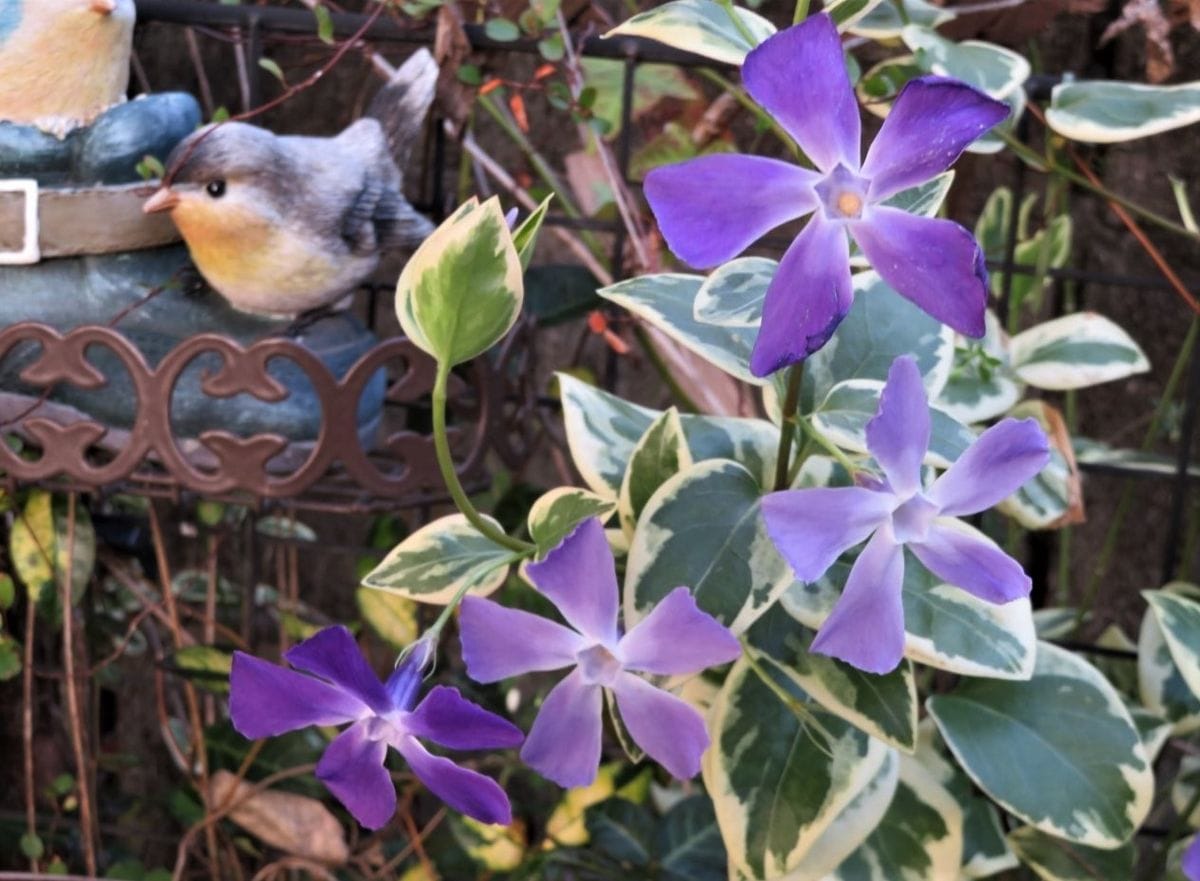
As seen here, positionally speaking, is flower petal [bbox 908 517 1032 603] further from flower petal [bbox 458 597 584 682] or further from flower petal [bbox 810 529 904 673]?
flower petal [bbox 458 597 584 682]

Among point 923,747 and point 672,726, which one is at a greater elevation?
point 672,726

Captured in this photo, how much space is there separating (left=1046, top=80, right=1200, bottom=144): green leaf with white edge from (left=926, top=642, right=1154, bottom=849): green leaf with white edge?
25 centimetres

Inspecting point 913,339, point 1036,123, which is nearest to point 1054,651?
point 913,339

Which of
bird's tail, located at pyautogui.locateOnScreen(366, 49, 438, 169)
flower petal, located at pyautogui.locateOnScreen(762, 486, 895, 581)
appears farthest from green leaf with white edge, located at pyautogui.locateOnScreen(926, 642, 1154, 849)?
bird's tail, located at pyautogui.locateOnScreen(366, 49, 438, 169)

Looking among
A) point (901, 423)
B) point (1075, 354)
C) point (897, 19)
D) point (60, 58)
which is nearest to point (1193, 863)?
point (901, 423)

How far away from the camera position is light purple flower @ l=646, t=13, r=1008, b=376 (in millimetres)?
376

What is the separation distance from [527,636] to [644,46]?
36 cm

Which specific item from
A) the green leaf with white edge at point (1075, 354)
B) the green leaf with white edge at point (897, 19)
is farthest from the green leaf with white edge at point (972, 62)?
the green leaf with white edge at point (1075, 354)

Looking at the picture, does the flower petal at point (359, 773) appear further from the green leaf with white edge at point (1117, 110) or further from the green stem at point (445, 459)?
the green leaf with white edge at point (1117, 110)

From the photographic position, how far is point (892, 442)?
407 mm

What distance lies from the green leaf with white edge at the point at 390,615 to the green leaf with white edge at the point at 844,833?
34 centimetres

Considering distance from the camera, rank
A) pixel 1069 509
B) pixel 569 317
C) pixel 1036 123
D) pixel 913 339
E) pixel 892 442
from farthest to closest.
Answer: pixel 1036 123 < pixel 569 317 < pixel 1069 509 < pixel 913 339 < pixel 892 442

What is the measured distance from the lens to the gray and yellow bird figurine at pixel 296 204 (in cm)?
62

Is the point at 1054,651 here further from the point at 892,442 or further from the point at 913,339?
the point at 892,442
